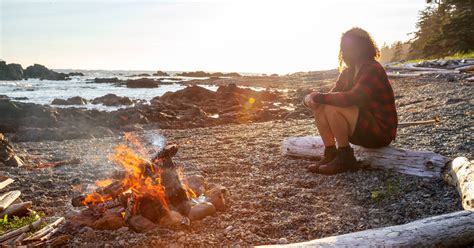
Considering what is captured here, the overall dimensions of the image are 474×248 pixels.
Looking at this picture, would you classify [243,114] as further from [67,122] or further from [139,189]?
[139,189]

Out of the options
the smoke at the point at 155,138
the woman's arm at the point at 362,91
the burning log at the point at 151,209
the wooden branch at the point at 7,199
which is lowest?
the smoke at the point at 155,138

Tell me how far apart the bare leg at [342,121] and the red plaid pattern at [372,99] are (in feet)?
0.39

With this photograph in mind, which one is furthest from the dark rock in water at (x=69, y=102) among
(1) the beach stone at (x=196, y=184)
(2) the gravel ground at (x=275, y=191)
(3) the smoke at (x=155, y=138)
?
(1) the beach stone at (x=196, y=184)

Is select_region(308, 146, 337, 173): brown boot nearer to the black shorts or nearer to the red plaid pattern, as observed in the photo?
the black shorts

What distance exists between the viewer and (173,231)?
475 centimetres

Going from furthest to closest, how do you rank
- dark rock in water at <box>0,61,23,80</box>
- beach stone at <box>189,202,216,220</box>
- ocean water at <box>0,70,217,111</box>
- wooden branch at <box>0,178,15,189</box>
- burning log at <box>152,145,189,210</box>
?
dark rock in water at <box>0,61,23,80</box> < ocean water at <box>0,70,217,111</box> < wooden branch at <box>0,178,15,189</box> < burning log at <box>152,145,189,210</box> < beach stone at <box>189,202,216,220</box>

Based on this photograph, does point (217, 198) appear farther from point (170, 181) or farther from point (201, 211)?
point (170, 181)

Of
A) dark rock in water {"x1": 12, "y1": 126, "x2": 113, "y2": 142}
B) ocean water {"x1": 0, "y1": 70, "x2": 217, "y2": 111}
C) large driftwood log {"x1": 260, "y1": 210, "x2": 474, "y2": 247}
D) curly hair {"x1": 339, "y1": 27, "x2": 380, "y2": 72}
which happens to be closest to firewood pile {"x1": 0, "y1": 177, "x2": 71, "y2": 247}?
large driftwood log {"x1": 260, "y1": 210, "x2": 474, "y2": 247}

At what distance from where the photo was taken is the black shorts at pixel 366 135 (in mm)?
6266

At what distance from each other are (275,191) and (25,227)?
11.4 ft

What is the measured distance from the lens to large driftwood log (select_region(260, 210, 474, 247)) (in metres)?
3.60

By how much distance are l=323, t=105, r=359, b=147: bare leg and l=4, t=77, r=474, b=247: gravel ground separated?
2.17 ft

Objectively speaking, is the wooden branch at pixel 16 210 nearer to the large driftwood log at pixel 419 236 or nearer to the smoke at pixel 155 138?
the large driftwood log at pixel 419 236

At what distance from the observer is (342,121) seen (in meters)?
6.41
